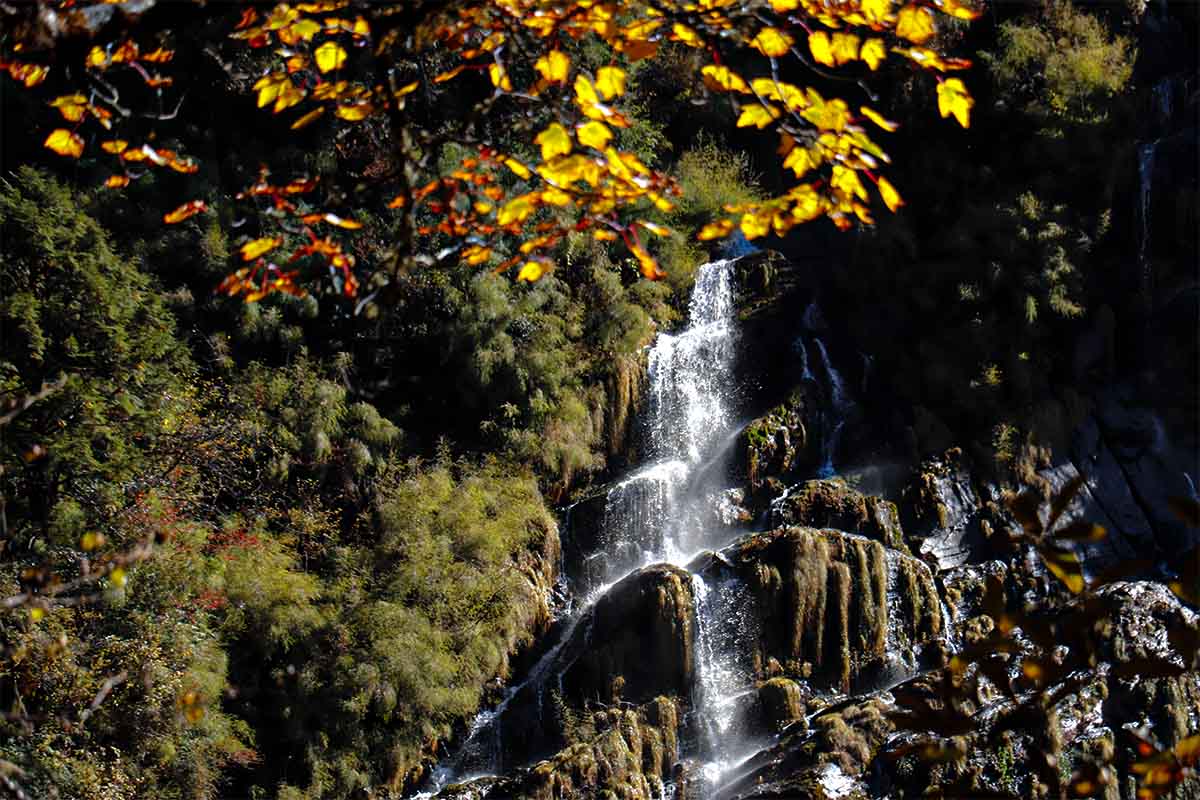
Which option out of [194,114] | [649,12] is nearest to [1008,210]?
[194,114]

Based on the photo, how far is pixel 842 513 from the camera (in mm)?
10805

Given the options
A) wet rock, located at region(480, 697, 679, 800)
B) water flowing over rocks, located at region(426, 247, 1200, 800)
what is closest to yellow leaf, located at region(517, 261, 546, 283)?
water flowing over rocks, located at region(426, 247, 1200, 800)

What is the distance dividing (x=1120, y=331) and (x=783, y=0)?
11.1 m

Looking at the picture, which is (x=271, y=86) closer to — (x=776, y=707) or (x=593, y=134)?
(x=593, y=134)

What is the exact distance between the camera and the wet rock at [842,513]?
1077cm

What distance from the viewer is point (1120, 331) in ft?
41.1

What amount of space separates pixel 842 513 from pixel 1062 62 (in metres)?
6.34

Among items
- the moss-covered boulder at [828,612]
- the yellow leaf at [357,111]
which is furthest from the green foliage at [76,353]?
the yellow leaf at [357,111]

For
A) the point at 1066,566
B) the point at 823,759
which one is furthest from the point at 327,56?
the point at 823,759

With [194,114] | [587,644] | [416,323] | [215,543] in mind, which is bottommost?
[587,644]

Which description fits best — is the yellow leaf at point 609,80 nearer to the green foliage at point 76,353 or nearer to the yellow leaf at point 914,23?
the yellow leaf at point 914,23

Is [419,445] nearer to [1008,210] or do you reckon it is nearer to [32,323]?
[32,323]

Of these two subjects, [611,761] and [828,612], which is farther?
[828,612]

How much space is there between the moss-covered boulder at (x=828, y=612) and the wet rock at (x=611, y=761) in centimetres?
120
